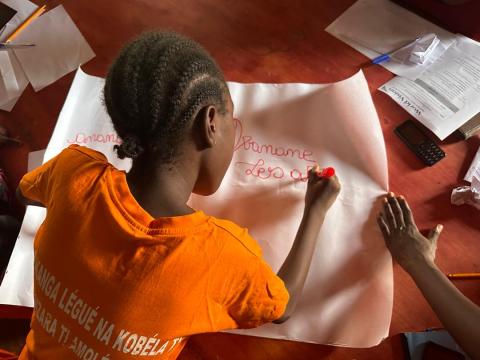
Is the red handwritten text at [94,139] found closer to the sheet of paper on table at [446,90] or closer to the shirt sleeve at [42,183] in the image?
the shirt sleeve at [42,183]

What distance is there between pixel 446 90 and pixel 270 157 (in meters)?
0.33

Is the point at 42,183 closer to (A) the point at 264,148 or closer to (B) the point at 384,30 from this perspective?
(A) the point at 264,148

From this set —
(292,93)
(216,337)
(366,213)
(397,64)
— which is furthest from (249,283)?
(397,64)

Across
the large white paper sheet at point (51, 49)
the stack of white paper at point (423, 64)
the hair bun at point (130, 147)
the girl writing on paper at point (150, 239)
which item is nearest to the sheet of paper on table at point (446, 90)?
the stack of white paper at point (423, 64)

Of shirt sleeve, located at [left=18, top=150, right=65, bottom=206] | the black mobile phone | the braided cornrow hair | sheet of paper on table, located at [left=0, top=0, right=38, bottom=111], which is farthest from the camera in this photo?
sheet of paper on table, located at [left=0, top=0, right=38, bottom=111]

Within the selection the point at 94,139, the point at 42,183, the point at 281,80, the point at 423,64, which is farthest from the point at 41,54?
the point at 423,64

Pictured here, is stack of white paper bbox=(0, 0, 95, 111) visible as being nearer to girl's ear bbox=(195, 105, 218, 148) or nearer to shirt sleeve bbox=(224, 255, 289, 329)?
girl's ear bbox=(195, 105, 218, 148)

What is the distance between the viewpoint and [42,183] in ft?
1.96

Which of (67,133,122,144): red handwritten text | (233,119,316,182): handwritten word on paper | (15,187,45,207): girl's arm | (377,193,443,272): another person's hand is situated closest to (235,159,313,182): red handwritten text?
(233,119,316,182): handwritten word on paper

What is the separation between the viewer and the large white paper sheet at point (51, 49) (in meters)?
0.84

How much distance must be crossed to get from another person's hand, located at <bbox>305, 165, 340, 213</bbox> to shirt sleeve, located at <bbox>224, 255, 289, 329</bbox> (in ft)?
0.50

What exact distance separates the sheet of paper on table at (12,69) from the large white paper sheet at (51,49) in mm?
15

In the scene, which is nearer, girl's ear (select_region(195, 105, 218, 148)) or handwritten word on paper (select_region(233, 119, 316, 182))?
girl's ear (select_region(195, 105, 218, 148))

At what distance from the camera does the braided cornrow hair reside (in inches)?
17.3
